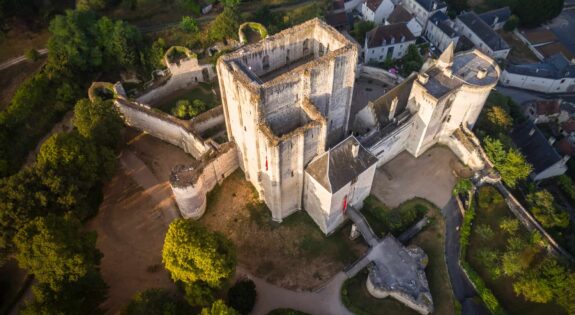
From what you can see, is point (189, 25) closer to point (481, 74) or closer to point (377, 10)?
point (377, 10)

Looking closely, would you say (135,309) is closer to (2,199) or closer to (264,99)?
(2,199)

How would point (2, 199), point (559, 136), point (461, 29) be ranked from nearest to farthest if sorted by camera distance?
point (2, 199)
point (559, 136)
point (461, 29)

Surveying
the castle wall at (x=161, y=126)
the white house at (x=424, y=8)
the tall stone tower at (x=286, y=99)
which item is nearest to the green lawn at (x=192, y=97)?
the castle wall at (x=161, y=126)

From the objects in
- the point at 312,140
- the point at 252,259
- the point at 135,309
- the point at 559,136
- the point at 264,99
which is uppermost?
the point at 264,99

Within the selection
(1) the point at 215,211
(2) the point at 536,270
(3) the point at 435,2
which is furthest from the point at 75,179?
(3) the point at 435,2

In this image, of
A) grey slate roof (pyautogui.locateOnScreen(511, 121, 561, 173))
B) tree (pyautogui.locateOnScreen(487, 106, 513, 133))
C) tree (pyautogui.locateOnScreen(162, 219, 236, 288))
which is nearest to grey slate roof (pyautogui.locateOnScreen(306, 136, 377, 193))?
tree (pyautogui.locateOnScreen(162, 219, 236, 288))
